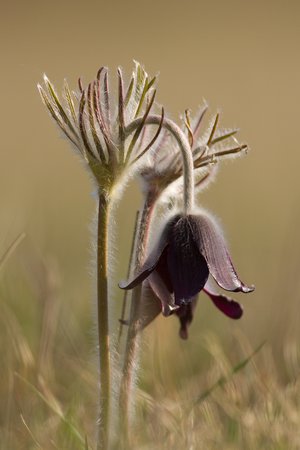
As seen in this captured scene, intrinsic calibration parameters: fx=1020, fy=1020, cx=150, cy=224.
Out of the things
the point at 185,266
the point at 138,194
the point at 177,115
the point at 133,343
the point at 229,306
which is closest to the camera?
the point at 185,266

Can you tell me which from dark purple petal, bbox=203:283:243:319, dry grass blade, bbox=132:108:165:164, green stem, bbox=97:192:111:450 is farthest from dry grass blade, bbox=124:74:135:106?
dark purple petal, bbox=203:283:243:319

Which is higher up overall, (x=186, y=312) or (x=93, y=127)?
(x=93, y=127)

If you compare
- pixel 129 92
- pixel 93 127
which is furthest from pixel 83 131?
pixel 129 92

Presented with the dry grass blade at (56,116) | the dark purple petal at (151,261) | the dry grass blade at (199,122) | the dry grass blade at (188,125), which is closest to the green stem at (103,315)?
the dark purple petal at (151,261)

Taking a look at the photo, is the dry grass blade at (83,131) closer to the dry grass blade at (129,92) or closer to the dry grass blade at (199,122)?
the dry grass blade at (129,92)

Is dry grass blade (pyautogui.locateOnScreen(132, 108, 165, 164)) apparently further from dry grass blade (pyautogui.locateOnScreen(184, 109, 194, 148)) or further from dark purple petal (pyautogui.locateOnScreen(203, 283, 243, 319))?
dark purple petal (pyautogui.locateOnScreen(203, 283, 243, 319))

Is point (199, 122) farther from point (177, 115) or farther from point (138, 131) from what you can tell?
point (177, 115)

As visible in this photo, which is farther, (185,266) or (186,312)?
(186,312)
